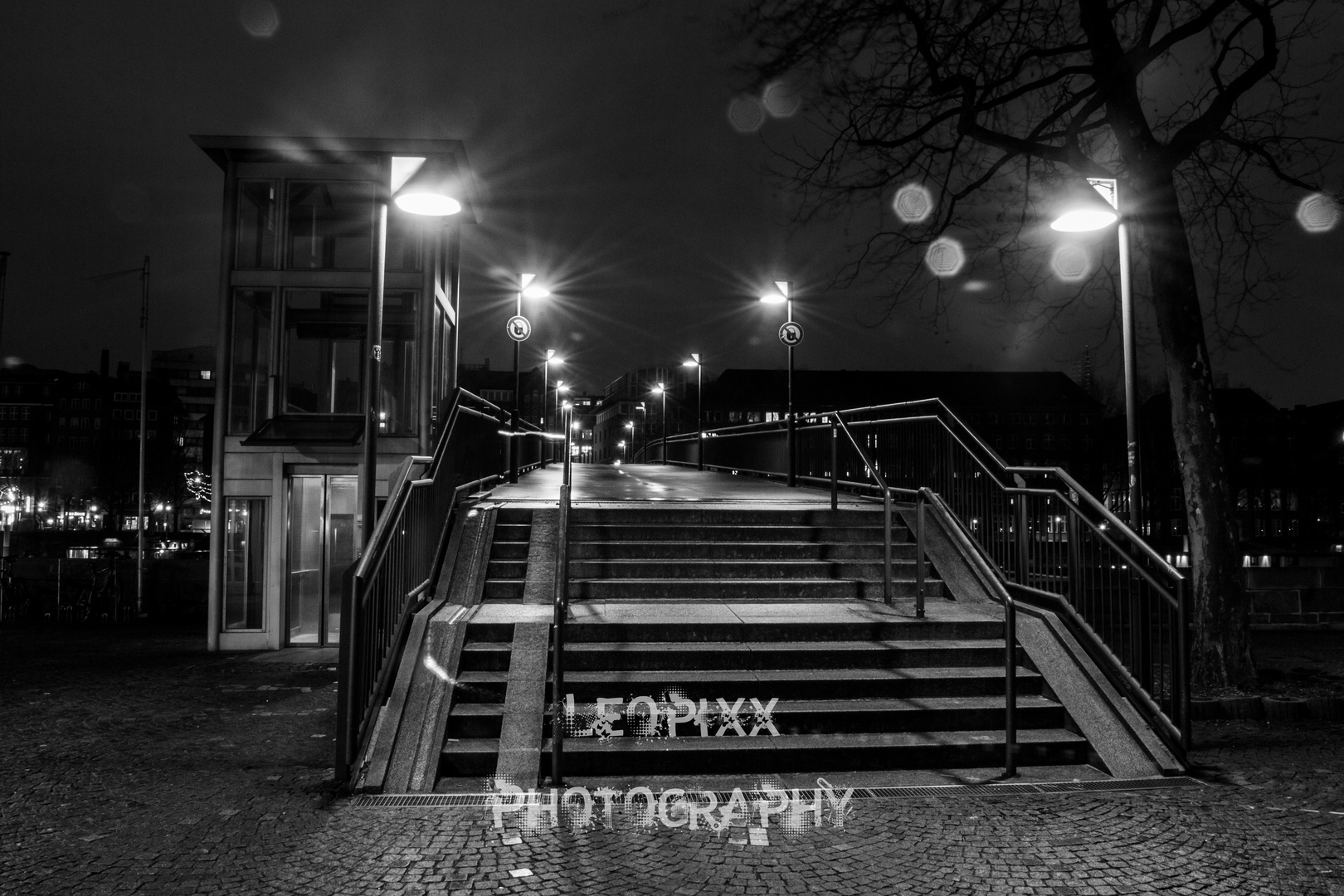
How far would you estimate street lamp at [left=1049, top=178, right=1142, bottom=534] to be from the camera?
9.76m

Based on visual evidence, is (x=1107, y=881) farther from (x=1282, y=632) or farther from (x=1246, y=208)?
(x=1282, y=632)

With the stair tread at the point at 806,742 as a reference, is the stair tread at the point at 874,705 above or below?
above

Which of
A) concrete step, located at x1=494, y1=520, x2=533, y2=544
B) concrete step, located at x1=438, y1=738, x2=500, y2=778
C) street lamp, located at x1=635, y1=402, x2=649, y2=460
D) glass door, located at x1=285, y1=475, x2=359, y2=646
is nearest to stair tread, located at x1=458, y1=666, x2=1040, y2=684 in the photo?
concrete step, located at x1=438, y1=738, x2=500, y2=778

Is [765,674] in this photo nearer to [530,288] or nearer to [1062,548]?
[1062,548]

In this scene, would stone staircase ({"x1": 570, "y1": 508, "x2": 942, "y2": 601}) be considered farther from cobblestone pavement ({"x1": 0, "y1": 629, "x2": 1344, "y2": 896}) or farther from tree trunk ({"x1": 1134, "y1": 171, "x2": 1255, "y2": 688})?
cobblestone pavement ({"x1": 0, "y1": 629, "x2": 1344, "y2": 896})

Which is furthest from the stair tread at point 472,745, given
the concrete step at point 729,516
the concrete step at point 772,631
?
the concrete step at point 729,516

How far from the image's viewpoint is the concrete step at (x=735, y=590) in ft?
29.8

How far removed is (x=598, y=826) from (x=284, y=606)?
1111 cm

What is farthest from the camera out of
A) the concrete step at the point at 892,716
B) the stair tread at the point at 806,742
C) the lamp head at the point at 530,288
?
the lamp head at the point at 530,288

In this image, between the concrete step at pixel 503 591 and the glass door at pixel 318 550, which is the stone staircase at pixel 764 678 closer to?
the concrete step at pixel 503 591

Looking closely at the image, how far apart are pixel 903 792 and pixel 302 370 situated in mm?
13412

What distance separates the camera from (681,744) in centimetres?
642

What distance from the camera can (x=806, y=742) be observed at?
21.3 ft

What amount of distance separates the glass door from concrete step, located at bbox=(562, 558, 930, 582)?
6532 millimetres
